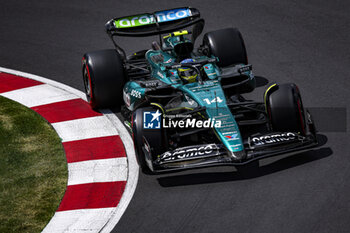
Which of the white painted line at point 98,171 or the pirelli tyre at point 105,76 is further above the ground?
the pirelli tyre at point 105,76

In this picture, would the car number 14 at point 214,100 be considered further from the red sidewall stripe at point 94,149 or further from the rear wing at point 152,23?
the rear wing at point 152,23

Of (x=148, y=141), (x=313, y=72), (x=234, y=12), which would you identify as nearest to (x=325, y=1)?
(x=234, y=12)

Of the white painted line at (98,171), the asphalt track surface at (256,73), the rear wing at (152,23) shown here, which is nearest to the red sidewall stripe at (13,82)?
the asphalt track surface at (256,73)

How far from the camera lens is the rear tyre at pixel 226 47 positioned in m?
8.73

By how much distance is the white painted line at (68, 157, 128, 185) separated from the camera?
6621 millimetres

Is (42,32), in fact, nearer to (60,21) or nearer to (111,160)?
(60,21)

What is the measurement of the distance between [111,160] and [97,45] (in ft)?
14.2

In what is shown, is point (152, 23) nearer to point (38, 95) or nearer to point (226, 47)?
point (226, 47)

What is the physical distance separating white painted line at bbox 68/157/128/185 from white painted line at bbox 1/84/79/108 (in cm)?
224

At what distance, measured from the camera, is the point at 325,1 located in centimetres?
1217

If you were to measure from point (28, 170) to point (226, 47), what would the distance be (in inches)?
144

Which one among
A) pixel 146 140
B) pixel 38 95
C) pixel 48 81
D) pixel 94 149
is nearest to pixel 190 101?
pixel 146 140

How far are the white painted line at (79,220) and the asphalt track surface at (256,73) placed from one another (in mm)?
246

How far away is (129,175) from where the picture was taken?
263 inches
